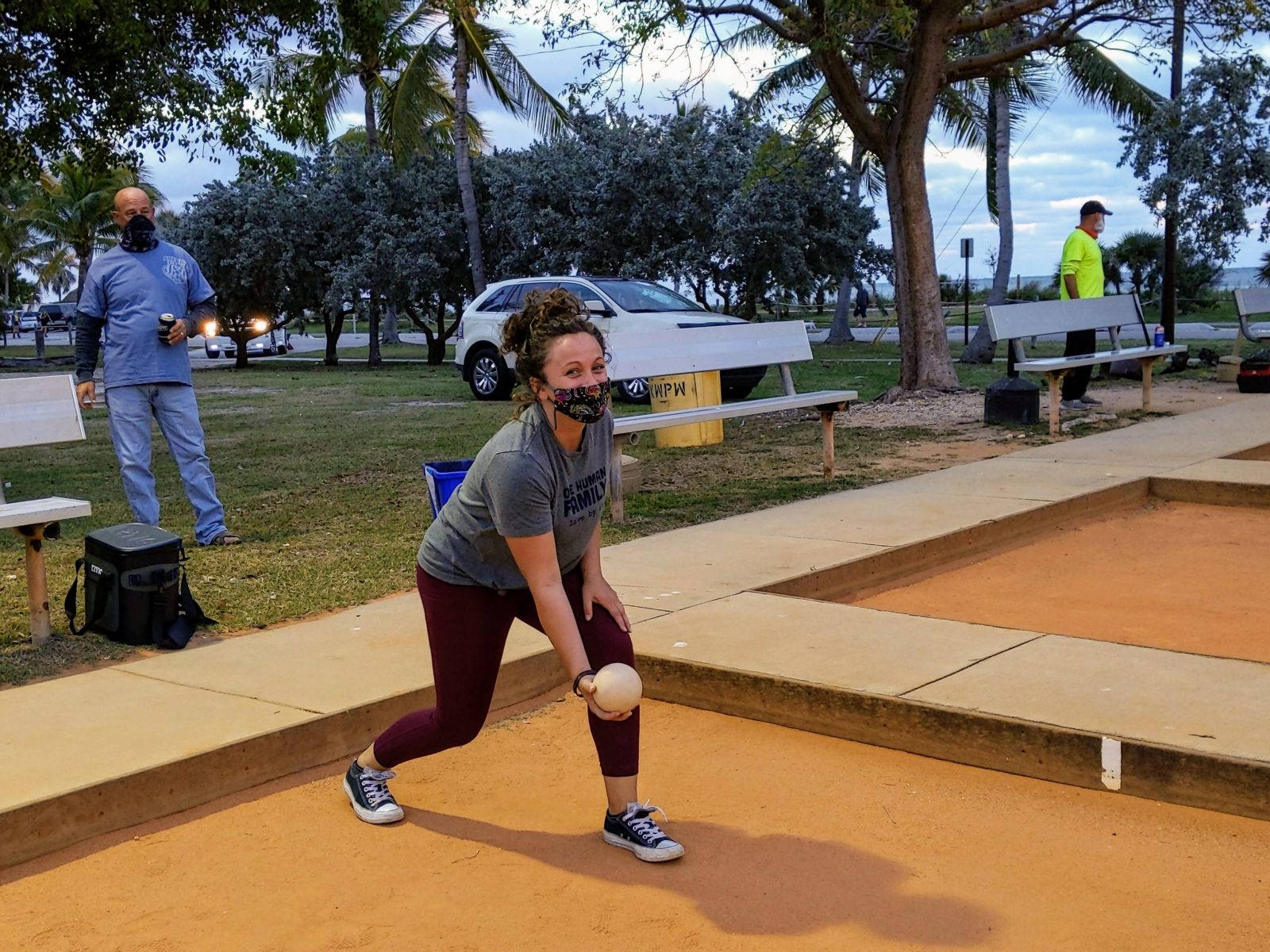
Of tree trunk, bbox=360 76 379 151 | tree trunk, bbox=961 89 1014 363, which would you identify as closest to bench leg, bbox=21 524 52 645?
tree trunk, bbox=961 89 1014 363

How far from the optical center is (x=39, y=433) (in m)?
6.34

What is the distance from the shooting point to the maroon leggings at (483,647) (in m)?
3.54

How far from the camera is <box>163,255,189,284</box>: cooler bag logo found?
24.2 ft

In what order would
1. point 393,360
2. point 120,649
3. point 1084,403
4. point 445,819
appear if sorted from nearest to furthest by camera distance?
point 445,819 < point 120,649 < point 1084,403 < point 393,360

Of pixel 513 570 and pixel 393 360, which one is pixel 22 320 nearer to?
pixel 393 360

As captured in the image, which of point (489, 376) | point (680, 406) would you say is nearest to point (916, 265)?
point (680, 406)

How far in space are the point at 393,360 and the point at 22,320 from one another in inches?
2558

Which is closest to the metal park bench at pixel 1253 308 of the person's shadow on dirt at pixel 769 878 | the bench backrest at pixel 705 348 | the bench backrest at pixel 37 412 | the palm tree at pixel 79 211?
the bench backrest at pixel 705 348

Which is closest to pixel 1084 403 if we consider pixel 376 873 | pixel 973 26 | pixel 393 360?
pixel 973 26

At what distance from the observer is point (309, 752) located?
4.38 m

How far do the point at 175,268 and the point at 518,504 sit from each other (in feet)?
16.0

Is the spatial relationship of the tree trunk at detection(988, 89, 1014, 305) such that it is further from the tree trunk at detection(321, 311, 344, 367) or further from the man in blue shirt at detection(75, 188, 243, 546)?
the man in blue shirt at detection(75, 188, 243, 546)

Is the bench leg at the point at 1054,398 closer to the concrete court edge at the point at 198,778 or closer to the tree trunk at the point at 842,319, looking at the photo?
the concrete court edge at the point at 198,778

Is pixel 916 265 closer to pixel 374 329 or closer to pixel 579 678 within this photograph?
pixel 579 678
